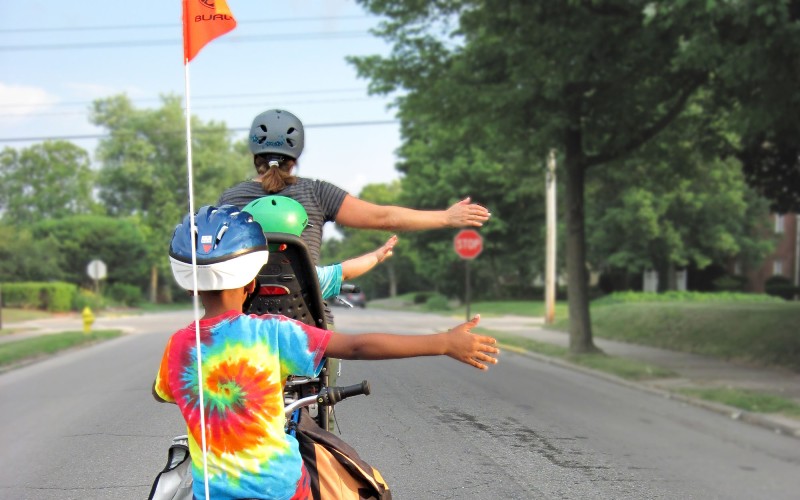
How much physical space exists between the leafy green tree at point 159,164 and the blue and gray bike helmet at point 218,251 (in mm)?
69289

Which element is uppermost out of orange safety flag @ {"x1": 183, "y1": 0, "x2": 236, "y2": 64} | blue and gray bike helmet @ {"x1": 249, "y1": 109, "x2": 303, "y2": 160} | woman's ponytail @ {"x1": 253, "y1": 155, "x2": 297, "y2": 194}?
orange safety flag @ {"x1": 183, "y1": 0, "x2": 236, "y2": 64}

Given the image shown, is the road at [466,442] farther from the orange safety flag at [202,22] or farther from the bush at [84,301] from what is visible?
the bush at [84,301]

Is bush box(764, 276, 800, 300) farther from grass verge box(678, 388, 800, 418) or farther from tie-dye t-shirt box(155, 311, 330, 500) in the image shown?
tie-dye t-shirt box(155, 311, 330, 500)

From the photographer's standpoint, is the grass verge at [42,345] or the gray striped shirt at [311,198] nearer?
the gray striped shirt at [311,198]

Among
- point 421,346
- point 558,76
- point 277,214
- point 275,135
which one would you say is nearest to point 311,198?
point 275,135

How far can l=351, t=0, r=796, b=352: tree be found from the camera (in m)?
13.6

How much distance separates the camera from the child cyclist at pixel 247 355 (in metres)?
2.82

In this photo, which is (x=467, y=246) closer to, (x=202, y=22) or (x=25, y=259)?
(x=202, y=22)

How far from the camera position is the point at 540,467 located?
691 centimetres

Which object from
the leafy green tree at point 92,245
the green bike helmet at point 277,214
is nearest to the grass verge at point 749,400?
the green bike helmet at point 277,214

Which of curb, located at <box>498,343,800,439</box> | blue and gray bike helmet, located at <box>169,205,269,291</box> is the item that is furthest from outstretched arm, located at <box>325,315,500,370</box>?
curb, located at <box>498,343,800,439</box>

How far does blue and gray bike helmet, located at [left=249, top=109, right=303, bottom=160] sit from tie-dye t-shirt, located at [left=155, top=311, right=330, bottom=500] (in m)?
1.24

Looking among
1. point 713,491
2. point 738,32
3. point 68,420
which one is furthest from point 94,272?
point 713,491

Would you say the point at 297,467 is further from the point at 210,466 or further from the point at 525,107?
the point at 525,107
